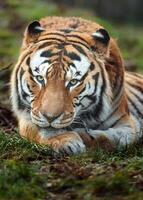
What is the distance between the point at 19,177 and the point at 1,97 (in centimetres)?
483

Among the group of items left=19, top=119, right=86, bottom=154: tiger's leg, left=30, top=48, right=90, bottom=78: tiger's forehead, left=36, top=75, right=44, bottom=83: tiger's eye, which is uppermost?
left=30, top=48, right=90, bottom=78: tiger's forehead

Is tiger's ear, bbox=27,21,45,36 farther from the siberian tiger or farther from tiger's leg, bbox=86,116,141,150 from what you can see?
tiger's leg, bbox=86,116,141,150

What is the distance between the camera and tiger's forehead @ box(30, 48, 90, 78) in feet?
25.5

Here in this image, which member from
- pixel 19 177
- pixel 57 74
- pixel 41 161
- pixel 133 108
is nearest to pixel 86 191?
pixel 19 177

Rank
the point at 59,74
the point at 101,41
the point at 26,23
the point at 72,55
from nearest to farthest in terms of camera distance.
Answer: the point at 59,74 → the point at 72,55 → the point at 101,41 → the point at 26,23

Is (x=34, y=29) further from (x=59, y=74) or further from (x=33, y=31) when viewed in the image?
(x=59, y=74)

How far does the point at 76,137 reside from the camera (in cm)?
782

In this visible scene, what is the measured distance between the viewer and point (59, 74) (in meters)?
7.69

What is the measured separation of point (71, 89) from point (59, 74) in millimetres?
167

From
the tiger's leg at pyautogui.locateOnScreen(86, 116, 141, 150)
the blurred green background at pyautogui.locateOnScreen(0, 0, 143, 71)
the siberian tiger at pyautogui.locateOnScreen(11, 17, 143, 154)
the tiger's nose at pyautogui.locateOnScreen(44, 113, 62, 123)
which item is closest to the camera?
the tiger's nose at pyautogui.locateOnScreen(44, 113, 62, 123)

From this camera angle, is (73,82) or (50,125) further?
(73,82)

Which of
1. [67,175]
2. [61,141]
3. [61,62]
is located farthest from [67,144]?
[67,175]

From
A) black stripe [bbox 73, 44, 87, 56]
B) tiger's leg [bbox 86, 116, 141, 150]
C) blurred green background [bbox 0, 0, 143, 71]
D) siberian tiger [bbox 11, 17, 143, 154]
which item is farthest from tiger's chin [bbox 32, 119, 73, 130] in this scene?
blurred green background [bbox 0, 0, 143, 71]

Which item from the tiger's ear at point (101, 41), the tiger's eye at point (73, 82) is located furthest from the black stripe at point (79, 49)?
the tiger's eye at point (73, 82)
